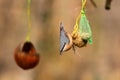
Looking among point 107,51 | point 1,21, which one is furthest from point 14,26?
point 107,51

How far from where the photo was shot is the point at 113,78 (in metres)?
1.84

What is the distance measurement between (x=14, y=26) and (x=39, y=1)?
0.69ft

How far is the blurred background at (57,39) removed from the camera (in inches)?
68.5

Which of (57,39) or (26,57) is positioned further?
(57,39)

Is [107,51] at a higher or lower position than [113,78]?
higher

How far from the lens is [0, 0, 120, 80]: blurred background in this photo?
1.74 meters

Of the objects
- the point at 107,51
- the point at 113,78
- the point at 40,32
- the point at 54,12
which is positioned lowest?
the point at 113,78

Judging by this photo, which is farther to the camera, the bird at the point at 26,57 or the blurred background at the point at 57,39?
the blurred background at the point at 57,39

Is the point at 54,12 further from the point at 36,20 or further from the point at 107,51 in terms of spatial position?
the point at 107,51

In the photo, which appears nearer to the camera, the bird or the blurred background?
the bird

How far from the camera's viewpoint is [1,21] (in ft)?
5.72

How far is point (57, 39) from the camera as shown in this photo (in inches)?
69.4

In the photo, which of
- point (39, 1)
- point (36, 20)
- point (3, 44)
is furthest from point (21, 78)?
point (39, 1)

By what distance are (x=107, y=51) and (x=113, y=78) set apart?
0.18m
